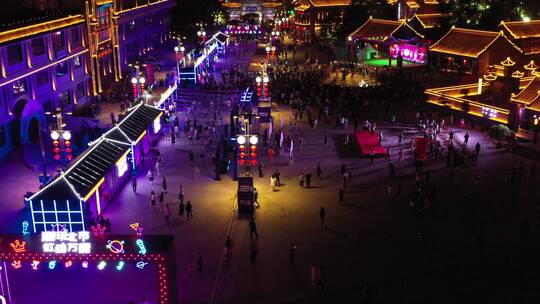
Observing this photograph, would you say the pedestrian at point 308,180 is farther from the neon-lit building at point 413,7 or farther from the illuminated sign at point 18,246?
the neon-lit building at point 413,7

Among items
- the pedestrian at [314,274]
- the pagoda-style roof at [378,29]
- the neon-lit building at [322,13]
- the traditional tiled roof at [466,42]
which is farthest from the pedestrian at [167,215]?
the neon-lit building at [322,13]

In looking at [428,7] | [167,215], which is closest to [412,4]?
[428,7]

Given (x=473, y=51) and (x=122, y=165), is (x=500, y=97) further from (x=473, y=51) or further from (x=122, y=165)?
(x=122, y=165)

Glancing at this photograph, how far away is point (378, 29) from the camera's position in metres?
79.7

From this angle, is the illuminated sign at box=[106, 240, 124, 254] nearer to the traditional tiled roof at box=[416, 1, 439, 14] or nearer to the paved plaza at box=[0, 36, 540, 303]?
the paved plaza at box=[0, 36, 540, 303]

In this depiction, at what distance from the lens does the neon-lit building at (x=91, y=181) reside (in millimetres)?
27828

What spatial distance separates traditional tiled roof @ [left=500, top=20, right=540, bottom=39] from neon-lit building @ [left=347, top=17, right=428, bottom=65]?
32.7 ft

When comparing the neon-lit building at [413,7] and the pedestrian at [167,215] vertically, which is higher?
the neon-lit building at [413,7]

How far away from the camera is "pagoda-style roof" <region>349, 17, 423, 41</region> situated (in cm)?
7674

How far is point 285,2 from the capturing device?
160 meters

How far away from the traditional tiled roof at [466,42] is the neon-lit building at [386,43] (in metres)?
4.66

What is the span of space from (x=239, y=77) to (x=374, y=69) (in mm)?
16413

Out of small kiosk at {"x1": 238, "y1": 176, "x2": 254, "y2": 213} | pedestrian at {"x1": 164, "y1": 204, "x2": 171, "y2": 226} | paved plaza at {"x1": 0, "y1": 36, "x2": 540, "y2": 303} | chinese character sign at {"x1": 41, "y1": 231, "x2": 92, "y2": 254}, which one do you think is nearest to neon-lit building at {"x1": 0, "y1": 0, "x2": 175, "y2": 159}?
paved plaza at {"x1": 0, "y1": 36, "x2": 540, "y2": 303}

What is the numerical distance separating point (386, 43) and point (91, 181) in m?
55.1
